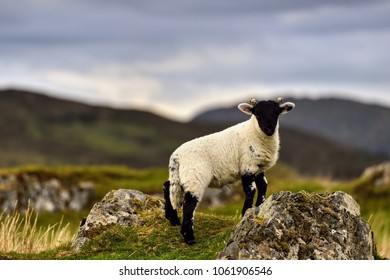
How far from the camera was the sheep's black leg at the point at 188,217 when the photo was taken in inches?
578

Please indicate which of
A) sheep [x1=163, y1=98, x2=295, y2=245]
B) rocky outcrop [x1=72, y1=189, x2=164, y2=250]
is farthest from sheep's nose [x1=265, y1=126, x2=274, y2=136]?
rocky outcrop [x1=72, y1=189, x2=164, y2=250]

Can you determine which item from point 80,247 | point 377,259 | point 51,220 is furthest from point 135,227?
point 51,220

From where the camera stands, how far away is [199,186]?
1471 cm

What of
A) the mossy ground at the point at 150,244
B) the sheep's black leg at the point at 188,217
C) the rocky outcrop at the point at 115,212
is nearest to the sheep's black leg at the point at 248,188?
the mossy ground at the point at 150,244

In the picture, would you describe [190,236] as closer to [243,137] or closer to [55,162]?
[243,137]

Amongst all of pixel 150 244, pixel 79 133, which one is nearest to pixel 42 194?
pixel 150 244

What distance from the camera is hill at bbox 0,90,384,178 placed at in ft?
440

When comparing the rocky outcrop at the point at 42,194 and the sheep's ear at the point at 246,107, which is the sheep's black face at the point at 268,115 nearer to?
the sheep's ear at the point at 246,107

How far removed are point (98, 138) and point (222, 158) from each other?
458 ft

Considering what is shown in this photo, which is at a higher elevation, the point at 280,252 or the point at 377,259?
the point at 280,252

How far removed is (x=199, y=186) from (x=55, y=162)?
11350 cm
